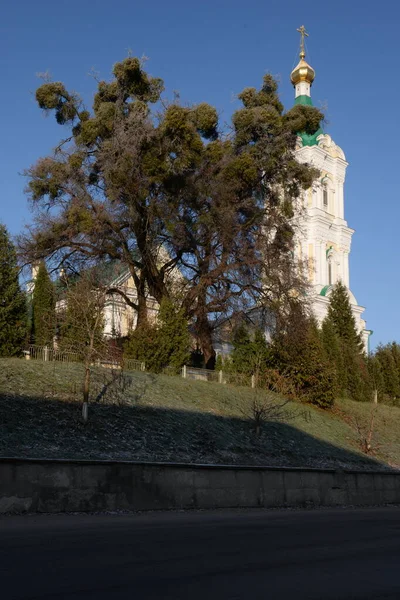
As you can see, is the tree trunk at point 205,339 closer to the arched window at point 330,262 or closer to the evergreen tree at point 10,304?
the evergreen tree at point 10,304

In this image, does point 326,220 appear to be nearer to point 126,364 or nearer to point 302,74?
point 302,74

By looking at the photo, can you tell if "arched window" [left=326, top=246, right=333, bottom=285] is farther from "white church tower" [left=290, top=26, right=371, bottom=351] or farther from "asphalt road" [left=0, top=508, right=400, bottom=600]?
"asphalt road" [left=0, top=508, right=400, bottom=600]

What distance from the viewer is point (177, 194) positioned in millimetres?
34906

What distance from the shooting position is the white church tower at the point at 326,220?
6969 cm

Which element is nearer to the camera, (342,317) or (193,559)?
(193,559)

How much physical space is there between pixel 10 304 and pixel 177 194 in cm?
957

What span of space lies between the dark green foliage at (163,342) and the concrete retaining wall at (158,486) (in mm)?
14150

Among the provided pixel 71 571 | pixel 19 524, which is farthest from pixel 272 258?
pixel 71 571

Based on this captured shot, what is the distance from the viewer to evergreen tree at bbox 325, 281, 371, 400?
148 ft

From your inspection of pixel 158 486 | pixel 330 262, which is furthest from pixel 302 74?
pixel 158 486

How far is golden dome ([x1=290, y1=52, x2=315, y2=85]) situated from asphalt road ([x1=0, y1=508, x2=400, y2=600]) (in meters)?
73.0

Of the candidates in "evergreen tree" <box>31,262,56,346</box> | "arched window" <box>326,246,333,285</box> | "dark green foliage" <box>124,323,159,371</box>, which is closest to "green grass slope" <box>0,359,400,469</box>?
"dark green foliage" <box>124,323,159,371</box>

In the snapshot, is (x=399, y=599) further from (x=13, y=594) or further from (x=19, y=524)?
(x=19, y=524)

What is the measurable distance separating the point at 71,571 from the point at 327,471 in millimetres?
12342
